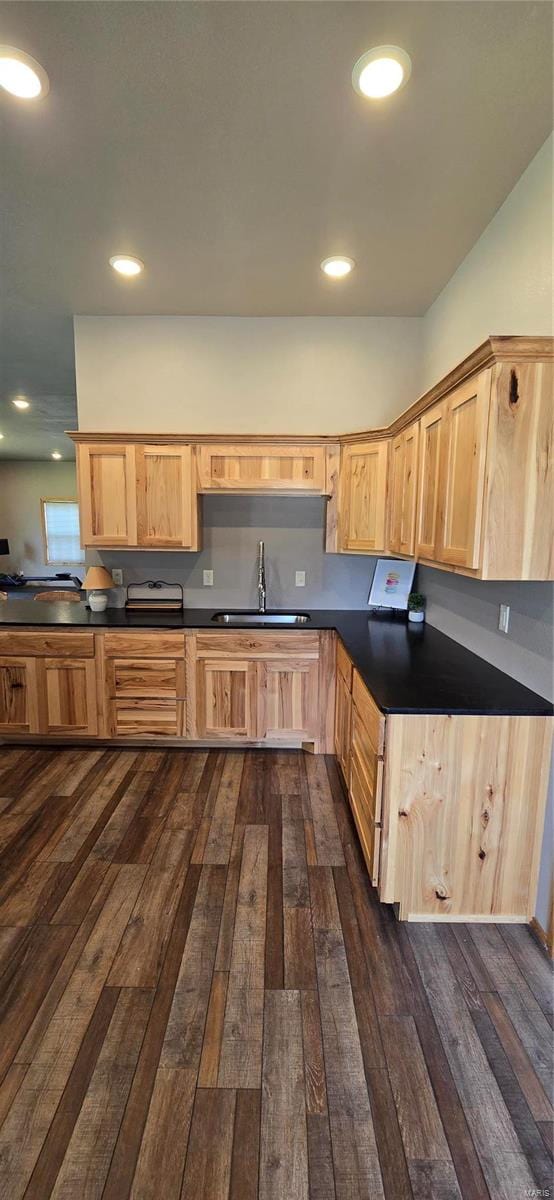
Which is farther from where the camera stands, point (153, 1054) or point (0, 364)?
point (0, 364)

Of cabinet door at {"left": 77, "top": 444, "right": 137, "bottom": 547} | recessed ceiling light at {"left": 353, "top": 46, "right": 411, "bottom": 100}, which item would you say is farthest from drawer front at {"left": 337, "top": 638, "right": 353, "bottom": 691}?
recessed ceiling light at {"left": 353, "top": 46, "right": 411, "bottom": 100}

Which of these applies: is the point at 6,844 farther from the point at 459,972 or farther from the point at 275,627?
the point at 459,972

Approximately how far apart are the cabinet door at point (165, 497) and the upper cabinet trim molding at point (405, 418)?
81 mm

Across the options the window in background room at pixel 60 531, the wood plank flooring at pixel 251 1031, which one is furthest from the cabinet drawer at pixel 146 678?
the window in background room at pixel 60 531

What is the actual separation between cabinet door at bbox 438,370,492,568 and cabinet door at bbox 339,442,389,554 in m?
0.88

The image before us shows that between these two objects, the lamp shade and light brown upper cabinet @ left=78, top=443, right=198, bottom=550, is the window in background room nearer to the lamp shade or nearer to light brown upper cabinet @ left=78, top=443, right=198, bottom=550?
the lamp shade

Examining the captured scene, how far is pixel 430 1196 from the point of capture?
42.1 inches

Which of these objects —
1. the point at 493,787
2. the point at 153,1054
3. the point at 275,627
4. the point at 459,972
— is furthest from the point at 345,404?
the point at 153,1054

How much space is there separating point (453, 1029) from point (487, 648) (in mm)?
1413

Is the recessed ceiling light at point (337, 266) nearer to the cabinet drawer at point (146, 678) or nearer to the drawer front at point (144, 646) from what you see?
the drawer front at point (144, 646)

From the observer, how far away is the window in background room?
10.2 meters

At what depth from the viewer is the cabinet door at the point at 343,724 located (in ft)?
8.30

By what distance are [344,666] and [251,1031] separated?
64.6 inches

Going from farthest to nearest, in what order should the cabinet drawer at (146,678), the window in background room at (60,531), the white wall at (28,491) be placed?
the window in background room at (60,531)
the white wall at (28,491)
the cabinet drawer at (146,678)
